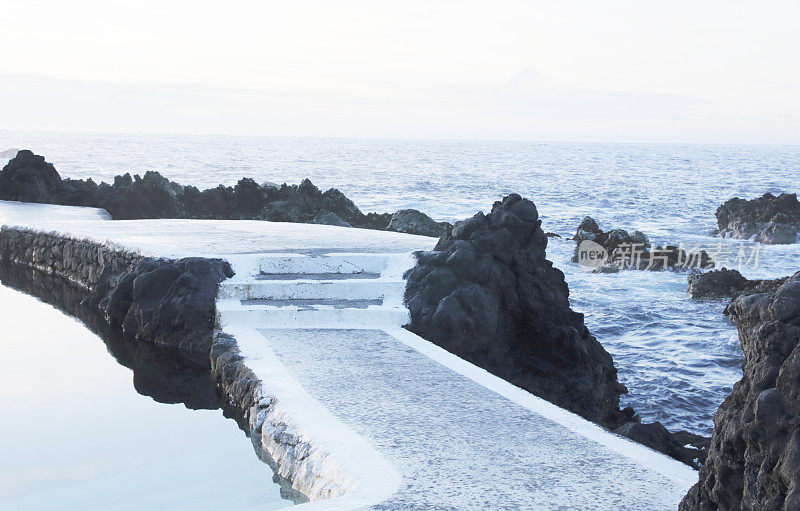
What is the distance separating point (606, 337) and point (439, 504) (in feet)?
37.3

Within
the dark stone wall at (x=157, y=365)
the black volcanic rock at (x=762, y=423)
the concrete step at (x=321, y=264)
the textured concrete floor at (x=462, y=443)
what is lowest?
the dark stone wall at (x=157, y=365)

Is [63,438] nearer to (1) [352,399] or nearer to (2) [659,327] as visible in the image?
(1) [352,399]

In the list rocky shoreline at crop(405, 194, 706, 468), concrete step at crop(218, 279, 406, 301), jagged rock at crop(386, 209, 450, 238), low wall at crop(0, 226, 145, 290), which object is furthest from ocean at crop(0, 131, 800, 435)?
low wall at crop(0, 226, 145, 290)

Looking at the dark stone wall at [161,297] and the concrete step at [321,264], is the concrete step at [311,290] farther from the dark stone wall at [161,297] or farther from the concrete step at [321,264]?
the concrete step at [321,264]

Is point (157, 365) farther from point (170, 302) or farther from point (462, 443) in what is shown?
point (462, 443)

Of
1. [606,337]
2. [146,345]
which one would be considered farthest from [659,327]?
[146,345]

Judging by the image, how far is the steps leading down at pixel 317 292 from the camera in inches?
362

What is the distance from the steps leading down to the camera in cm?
919

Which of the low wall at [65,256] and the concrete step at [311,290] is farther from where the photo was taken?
the low wall at [65,256]

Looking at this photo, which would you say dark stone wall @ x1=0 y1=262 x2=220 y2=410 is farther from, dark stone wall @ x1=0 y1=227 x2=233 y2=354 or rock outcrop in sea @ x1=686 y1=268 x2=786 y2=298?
rock outcrop in sea @ x1=686 y1=268 x2=786 y2=298

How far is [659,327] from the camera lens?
16.2 metres

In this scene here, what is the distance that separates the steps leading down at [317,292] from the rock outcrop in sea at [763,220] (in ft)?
72.9

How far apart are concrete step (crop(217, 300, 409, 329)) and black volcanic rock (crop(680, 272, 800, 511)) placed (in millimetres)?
5161

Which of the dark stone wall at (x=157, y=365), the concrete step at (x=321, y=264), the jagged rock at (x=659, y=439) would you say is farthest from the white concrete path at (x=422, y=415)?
the jagged rock at (x=659, y=439)
